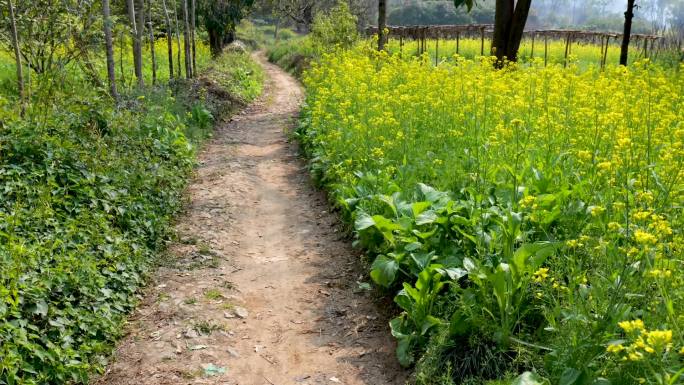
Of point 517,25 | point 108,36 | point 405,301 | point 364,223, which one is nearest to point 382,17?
point 517,25

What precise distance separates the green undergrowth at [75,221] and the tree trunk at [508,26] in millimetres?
7937

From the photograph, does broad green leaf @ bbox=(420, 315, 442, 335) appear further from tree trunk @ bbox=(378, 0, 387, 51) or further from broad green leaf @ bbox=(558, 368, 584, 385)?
tree trunk @ bbox=(378, 0, 387, 51)

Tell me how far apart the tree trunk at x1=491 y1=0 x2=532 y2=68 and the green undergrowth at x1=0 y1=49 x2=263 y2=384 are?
7.94 meters

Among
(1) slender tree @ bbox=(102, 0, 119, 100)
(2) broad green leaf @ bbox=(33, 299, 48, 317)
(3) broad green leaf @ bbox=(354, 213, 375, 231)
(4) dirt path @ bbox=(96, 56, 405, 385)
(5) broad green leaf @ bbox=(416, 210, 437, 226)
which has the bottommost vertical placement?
(4) dirt path @ bbox=(96, 56, 405, 385)

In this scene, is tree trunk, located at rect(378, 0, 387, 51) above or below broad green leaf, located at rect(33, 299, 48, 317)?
above

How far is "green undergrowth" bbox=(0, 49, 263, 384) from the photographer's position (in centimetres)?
414

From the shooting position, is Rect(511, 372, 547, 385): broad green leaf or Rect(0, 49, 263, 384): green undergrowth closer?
Rect(511, 372, 547, 385): broad green leaf

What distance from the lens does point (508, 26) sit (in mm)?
13734

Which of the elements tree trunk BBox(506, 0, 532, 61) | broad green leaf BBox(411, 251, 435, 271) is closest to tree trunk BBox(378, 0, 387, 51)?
tree trunk BBox(506, 0, 532, 61)

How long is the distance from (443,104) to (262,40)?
4533 cm

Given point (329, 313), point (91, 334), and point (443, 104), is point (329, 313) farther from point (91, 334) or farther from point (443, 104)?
point (443, 104)

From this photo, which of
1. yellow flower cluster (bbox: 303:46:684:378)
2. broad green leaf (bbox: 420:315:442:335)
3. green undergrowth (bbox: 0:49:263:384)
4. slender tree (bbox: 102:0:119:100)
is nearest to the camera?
yellow flower cluster (bbox: 303:46:684:378)

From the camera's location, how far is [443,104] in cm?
840

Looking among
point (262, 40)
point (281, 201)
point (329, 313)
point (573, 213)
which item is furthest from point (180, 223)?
point (262, 40)
